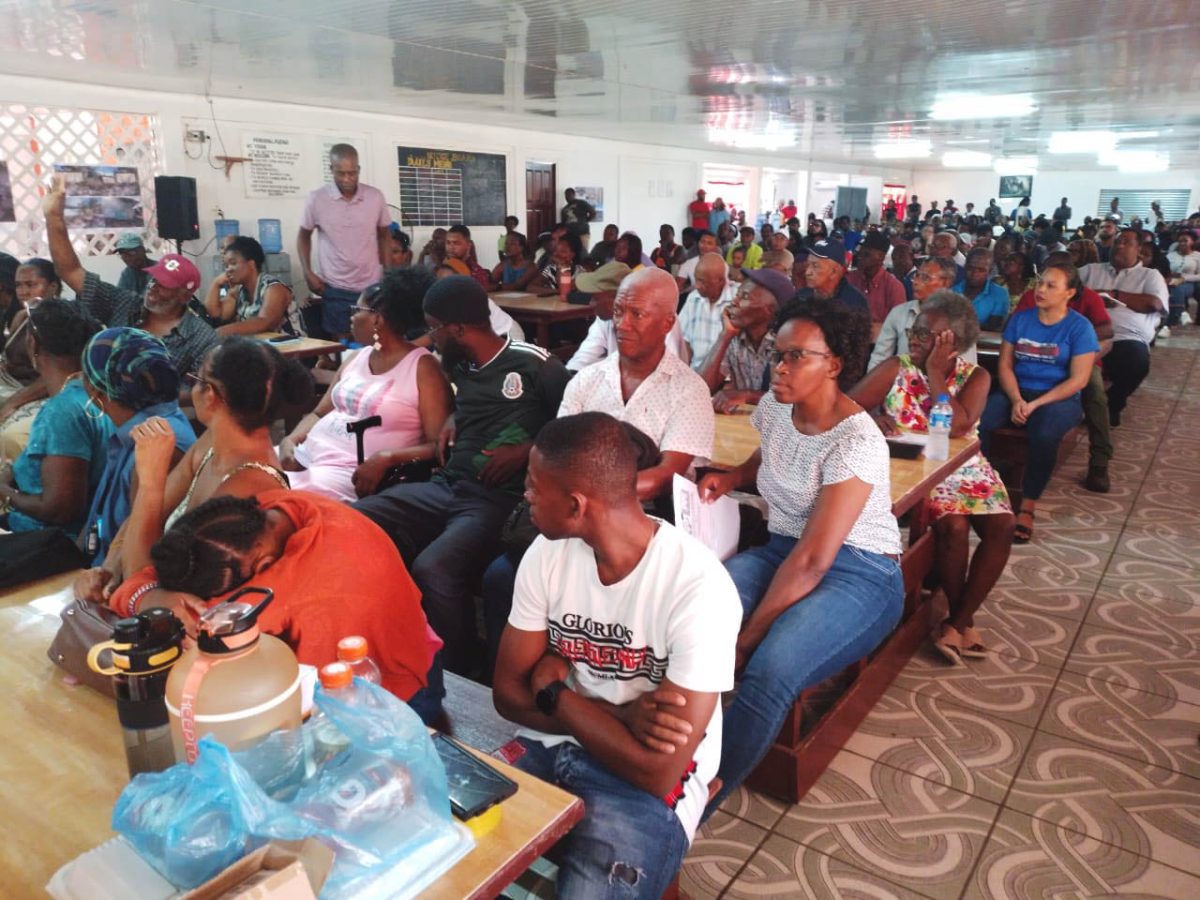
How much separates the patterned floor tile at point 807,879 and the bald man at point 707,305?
2.54 metres

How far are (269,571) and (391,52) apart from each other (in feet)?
15.1

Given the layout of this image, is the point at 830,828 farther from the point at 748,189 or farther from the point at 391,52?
the point at 748,189

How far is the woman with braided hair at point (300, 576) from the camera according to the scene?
1466 millimetres

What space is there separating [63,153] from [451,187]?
3877 mm

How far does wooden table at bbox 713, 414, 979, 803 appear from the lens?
231cm

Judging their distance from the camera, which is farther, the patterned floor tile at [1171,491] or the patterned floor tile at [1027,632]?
the patterned floor tile at [1171,491]

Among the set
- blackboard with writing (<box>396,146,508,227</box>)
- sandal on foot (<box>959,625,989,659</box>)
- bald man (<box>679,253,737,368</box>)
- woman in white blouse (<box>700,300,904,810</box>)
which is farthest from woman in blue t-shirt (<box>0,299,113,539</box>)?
blackboard with writing (<box>396,146,508,227</box>)

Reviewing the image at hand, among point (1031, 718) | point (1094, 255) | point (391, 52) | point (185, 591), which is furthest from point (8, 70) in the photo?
point (1094, 255)

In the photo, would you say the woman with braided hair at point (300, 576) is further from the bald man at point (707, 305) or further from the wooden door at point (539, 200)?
the wooden door at point (539, 200)

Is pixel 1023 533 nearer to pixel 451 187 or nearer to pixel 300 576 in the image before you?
pixel 300 576

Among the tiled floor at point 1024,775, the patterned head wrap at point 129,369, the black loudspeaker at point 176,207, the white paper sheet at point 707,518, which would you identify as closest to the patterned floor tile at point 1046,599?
the tiled floor at point 1024,775

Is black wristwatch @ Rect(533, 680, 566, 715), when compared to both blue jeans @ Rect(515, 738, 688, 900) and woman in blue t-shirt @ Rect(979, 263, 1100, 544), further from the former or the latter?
woman in blue t-shirt @ Rect(979, 263, 1100, 544)

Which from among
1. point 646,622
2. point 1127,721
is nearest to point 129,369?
point 646,622

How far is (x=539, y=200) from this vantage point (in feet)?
35.7
